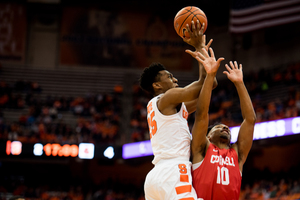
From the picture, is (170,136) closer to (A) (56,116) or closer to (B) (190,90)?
(B) (190,90)

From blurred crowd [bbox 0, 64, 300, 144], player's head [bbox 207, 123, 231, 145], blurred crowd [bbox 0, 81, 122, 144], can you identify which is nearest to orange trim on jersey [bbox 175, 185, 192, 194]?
player's head [bbox 207, 123, 231, 145]

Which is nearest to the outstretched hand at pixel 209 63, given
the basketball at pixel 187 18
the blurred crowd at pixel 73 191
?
the basketball at pixel 187 18

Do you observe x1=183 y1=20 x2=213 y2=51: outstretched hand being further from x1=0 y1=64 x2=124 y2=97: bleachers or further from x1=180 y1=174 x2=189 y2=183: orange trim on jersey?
x1=0 y1=64 x2=124 y2=97: bleachers

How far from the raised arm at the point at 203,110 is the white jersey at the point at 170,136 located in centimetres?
11

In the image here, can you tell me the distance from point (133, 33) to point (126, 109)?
649cm

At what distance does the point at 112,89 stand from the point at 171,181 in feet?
65.1

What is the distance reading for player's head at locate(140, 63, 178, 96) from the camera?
4.36 meters

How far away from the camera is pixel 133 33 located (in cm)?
2617

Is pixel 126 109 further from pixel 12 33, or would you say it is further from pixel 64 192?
pixel 12 33

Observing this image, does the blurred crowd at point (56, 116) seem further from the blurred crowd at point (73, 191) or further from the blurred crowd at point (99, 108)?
the blurred crowd at point (73, 191)

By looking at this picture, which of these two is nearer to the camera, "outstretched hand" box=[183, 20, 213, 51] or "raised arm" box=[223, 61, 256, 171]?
"outstretched hand" box=[183, 20, 213, 51]

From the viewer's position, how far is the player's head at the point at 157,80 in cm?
436

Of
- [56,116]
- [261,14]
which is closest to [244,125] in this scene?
[261,14]

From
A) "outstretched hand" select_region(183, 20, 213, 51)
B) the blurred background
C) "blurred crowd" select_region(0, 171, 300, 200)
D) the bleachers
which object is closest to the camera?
"outstretched hand" select_region(183, 20, 213, 51)
